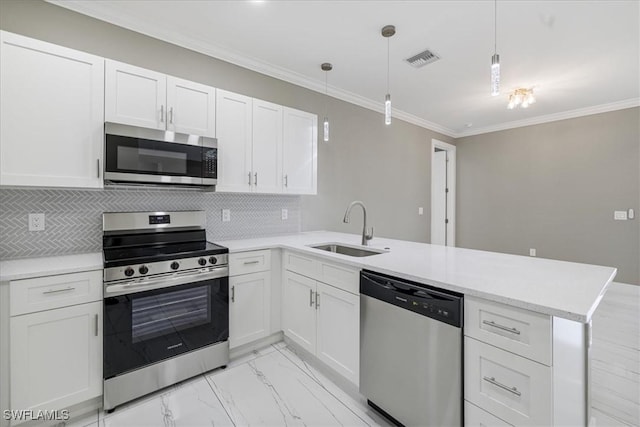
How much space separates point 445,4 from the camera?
2.15 m

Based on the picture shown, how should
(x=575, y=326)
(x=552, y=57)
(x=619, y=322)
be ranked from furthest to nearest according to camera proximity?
1. (x=619, y=322)
2. (x=552, y=57)
3. (x=575, y=326)

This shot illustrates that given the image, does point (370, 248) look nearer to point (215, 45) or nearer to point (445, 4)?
point (445, 4)

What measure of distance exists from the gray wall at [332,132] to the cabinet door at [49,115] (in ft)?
1.48

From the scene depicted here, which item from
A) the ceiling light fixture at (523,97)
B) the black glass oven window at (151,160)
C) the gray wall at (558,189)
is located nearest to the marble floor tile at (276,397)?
the black glass oven window at (151,160)

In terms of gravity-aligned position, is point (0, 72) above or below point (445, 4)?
below

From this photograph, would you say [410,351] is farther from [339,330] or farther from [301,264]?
[301,264]

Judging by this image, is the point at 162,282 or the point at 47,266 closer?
the point at 47,266

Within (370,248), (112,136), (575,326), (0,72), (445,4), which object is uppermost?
(445,4)

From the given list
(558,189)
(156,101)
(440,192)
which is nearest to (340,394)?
(156,101)

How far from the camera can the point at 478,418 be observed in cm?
127

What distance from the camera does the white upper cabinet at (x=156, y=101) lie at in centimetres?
199

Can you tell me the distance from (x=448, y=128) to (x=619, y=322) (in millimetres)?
3850

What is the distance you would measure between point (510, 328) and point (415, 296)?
→ 0.42 meters

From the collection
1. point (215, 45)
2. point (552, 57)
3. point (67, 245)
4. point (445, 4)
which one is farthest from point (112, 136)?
point (552, 57)
